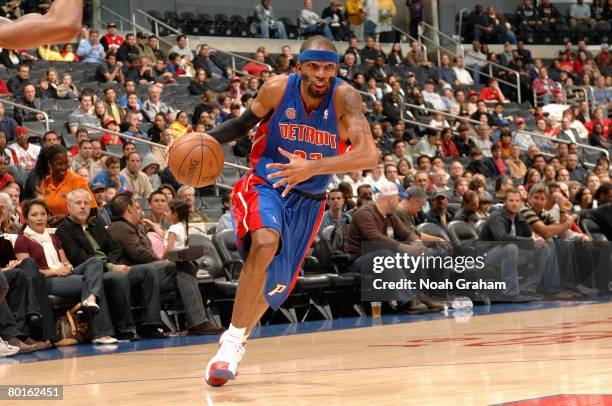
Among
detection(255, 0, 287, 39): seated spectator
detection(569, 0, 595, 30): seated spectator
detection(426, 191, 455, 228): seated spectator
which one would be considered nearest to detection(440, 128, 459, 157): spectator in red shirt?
detection(426, 191, 455, 228): seated spectator

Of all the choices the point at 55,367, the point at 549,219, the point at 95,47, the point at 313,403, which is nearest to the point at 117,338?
the point at 55,367

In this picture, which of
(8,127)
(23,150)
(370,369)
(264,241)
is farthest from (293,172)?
(8,127)

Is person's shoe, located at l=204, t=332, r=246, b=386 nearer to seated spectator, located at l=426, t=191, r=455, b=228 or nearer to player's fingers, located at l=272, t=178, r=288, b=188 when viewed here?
player's fingers, located at l=272, t=178, r=288, b=188

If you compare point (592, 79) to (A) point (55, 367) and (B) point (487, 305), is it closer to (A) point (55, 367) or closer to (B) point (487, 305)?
(B) point (487, 305)

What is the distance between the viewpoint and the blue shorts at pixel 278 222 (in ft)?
17.4

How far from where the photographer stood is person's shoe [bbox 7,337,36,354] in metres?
7.53

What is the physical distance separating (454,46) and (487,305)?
12.7m

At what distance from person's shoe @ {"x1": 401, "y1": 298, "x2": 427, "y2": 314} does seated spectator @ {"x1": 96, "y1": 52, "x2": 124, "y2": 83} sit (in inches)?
252

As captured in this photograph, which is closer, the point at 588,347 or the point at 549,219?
the point at 588,347

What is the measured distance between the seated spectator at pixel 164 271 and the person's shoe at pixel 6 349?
1.64 m

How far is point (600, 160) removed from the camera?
55.1 feet

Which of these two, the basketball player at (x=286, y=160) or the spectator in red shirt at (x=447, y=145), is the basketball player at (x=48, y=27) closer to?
the basketball player at (x=286, y=160)

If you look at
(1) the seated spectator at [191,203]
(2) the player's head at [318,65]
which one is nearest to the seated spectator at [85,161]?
(1) the seated spectator at [191,203]

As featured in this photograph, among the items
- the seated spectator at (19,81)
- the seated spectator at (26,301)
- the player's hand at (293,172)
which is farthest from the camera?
the seated spectator at (19,81)
